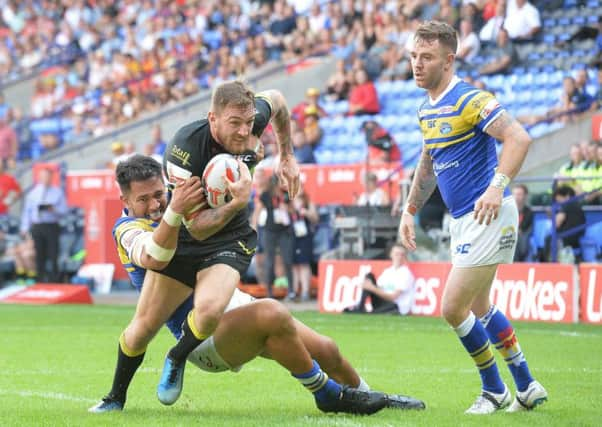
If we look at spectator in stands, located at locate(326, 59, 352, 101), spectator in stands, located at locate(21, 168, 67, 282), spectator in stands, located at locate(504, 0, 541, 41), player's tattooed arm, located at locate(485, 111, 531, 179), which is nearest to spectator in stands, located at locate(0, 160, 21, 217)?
spectator in stands, located at locate(21, 168, 67, 282)

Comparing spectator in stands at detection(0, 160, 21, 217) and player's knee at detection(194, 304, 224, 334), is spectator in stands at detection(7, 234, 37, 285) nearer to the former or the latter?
spectator in stands at detection(0, 160, 21, 217)

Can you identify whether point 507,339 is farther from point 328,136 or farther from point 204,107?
point 204,107

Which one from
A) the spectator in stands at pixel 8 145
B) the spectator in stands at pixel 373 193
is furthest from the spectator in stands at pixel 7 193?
the spectator in stands at pixel 373 193

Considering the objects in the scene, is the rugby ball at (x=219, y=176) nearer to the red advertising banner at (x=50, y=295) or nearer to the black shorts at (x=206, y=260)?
the black shorts at (x=206, y=260)

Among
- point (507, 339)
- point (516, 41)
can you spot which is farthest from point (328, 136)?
point (507, 339)

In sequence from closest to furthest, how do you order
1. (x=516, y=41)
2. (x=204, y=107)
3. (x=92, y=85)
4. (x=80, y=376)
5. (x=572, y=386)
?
(x=572, y=386)
(x=80, y=376)
(x=516, y=41)
(x=204, y=107)
(x=92, y=85)

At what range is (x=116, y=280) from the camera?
20.8m

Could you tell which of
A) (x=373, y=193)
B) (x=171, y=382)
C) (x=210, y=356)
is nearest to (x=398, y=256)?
(x=373, y=193)

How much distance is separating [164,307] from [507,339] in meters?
2.13

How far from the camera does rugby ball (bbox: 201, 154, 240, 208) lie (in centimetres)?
621

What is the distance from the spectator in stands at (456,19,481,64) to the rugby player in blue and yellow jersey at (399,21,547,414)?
13.3m

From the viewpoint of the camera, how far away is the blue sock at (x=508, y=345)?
7156mm

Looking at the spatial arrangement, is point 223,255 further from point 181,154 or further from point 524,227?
point 524,227

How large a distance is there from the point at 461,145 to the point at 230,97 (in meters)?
1.57
